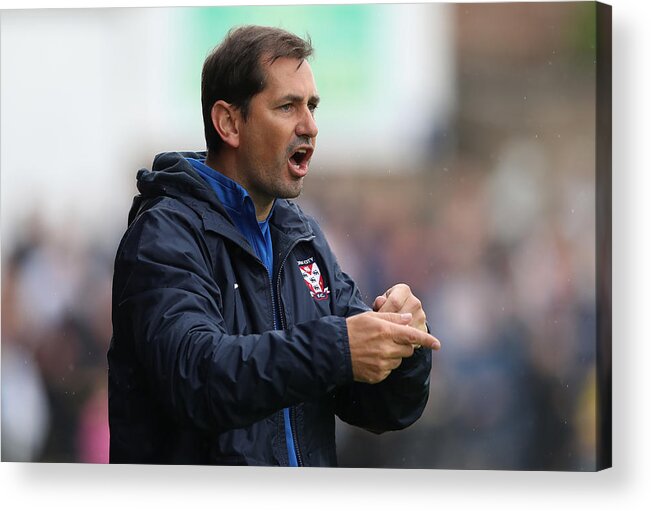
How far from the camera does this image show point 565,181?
2682mm

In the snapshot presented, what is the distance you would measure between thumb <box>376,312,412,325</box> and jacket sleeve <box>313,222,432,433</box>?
0.45ft

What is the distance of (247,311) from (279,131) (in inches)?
16.8

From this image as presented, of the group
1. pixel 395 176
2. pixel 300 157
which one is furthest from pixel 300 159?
pixel 395 176

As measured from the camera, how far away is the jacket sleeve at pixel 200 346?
1.86 metres

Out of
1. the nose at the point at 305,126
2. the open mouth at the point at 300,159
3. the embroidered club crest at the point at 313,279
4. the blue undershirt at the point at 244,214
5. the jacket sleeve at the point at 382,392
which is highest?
the nose at the point at 305,126

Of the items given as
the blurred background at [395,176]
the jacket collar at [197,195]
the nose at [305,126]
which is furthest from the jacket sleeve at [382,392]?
the blurred background at [395,176]

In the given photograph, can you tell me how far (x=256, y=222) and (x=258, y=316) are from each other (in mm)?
197

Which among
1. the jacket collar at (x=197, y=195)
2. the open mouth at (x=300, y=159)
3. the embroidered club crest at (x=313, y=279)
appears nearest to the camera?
the jacket collar at (x=197, y=195)

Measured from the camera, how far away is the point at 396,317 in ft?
6.45

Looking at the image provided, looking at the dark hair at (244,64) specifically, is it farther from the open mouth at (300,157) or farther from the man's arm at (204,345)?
the man's arm at (204,345)

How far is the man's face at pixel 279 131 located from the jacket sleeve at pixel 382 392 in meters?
0.15

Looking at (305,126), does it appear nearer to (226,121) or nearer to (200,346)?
(226,121)

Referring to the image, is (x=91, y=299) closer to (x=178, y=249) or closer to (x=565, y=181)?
(x=178, y=249)

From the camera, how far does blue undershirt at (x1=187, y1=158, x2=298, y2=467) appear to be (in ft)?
7.07
